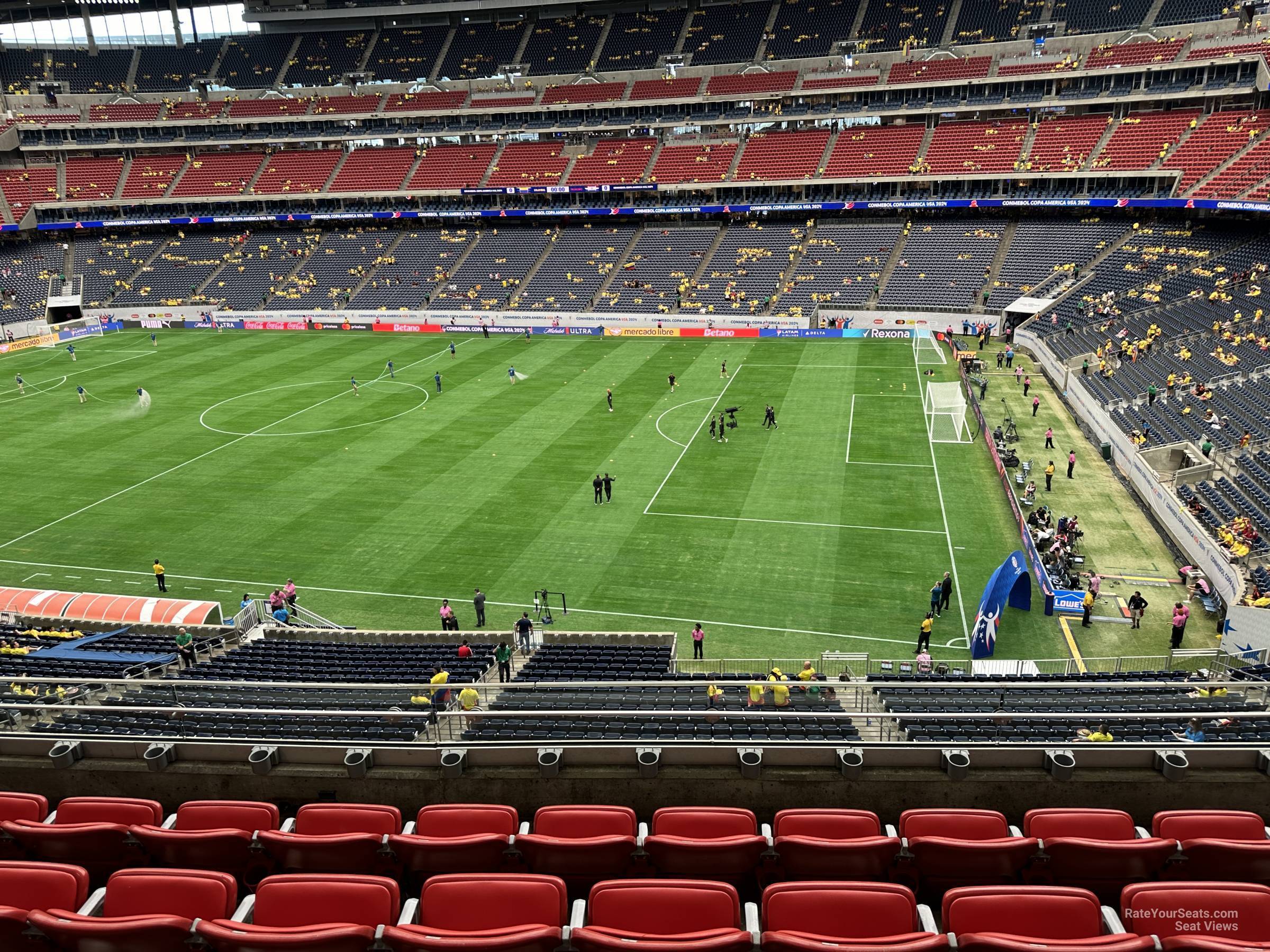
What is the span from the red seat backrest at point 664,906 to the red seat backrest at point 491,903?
11.4 inches

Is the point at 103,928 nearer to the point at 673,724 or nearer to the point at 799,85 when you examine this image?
the point at 673,724

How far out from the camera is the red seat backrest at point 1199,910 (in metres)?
5.34

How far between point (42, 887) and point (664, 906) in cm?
450

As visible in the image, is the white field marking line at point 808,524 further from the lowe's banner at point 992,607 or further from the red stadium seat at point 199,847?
the red stadium seat at point 199,847

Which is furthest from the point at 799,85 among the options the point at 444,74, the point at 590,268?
the point at 444,74

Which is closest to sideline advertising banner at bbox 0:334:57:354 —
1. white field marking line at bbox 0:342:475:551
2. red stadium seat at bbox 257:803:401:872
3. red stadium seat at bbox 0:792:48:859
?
white field marking line at bbox 0:342:475:551

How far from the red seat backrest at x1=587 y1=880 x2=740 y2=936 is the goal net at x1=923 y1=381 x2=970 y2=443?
3663 cm

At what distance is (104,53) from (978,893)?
125 m

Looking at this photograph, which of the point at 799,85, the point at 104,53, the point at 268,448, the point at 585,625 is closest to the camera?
the point at 585,625

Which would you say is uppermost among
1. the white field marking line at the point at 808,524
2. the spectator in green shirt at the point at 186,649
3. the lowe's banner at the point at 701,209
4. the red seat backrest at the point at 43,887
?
the lowe's banner at the point at 701,209

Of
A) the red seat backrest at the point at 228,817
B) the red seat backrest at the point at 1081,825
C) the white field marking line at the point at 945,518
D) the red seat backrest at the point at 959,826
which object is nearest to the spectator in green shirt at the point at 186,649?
the red seat backrest at the point at 228,817

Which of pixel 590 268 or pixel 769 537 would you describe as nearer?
pixel 769 537

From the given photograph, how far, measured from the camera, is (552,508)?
3309 cm

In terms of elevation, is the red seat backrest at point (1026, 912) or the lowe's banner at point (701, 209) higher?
the lowe's banner at point (701, 209)
